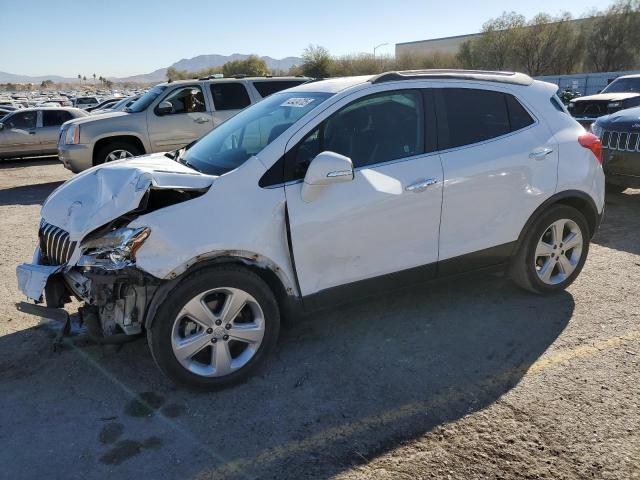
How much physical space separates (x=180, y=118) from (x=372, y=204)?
803 cm

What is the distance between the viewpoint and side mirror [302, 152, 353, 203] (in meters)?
3.26

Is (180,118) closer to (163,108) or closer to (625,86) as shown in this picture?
(163,108)

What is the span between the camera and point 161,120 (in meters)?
10.5

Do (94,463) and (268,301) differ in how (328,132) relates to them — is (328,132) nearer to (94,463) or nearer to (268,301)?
(268,301)

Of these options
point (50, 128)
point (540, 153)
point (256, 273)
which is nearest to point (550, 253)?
point (540, 153)

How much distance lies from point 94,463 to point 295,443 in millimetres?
1048

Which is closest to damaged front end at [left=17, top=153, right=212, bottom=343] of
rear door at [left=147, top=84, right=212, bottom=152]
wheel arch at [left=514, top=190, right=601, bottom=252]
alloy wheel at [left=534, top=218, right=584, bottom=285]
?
wheel arch at [left=514, top=190, right=601, bottom=252]

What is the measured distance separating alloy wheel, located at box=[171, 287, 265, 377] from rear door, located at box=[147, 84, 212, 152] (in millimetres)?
7816

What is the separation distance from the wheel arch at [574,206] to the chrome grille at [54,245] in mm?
3356

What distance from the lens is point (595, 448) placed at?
2746mm

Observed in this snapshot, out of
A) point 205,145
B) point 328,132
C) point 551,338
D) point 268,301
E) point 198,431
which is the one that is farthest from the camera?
point 205,145

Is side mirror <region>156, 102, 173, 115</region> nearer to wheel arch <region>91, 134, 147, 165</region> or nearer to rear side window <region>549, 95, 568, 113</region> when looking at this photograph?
wheel arch <region>91, 134, 147, 165</region>

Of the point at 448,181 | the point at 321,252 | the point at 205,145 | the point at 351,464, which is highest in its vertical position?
the point at 205,145

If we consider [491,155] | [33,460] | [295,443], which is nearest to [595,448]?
[295,443]
